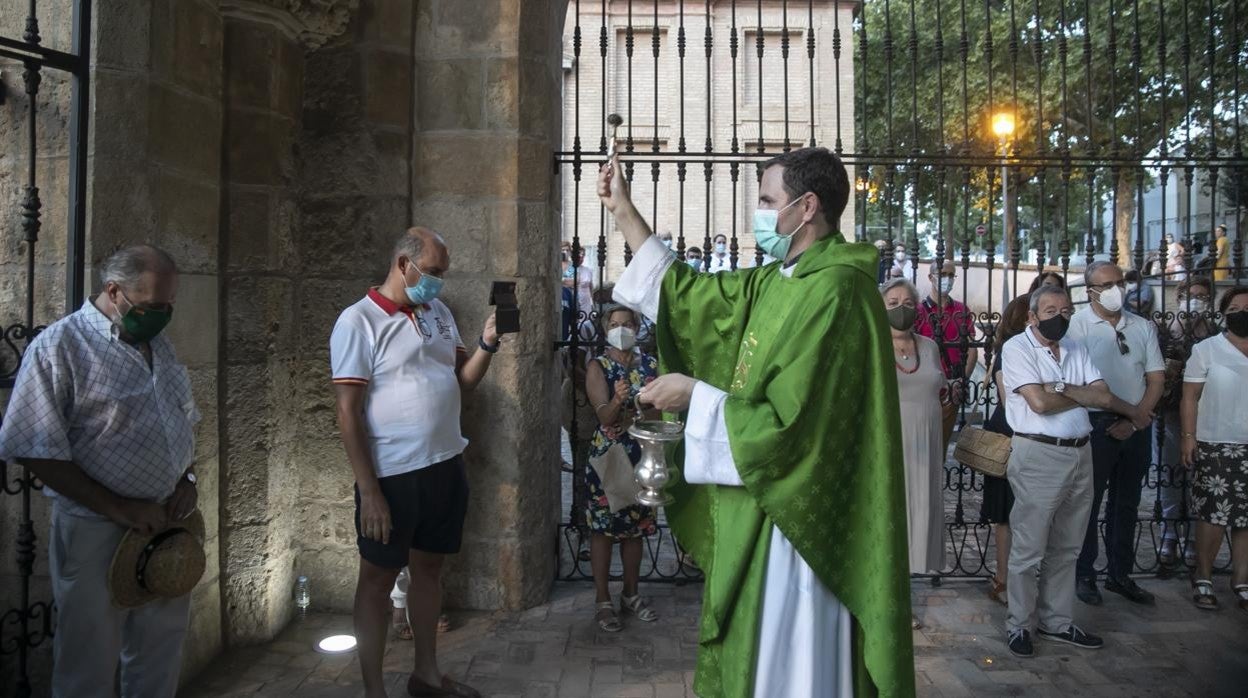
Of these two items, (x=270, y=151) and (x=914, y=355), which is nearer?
(x=270, y=151)

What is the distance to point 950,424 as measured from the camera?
528cm

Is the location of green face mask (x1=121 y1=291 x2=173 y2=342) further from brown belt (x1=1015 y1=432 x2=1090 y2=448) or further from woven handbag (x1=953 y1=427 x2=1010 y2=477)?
woven handbag (x1=953 y1=427 x2=1010 y2=477)

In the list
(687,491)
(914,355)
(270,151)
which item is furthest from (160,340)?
(914,355)

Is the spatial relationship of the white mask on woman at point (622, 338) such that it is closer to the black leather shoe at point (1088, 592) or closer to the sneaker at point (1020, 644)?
the sneaker at point (1020, 644)

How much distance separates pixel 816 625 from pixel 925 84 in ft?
58.8

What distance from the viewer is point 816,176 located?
250 cm

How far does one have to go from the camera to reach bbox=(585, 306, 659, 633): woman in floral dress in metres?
4.51

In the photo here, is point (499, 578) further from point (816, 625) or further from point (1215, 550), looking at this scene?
point (1215, 550)

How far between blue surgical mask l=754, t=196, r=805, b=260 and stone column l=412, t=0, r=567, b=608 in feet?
7.17

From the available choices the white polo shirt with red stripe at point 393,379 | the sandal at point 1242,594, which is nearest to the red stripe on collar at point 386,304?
A: the white polo shirt with red stripe at point 393,379

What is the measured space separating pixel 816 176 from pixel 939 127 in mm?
2952

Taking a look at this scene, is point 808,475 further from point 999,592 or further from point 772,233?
point 999,592

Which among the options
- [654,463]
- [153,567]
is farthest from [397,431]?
[654,463]

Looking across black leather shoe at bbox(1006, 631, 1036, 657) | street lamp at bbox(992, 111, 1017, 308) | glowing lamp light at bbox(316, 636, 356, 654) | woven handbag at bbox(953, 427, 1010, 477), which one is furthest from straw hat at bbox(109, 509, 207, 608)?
street lamp at bbox(992, 111, 1017, 308)
